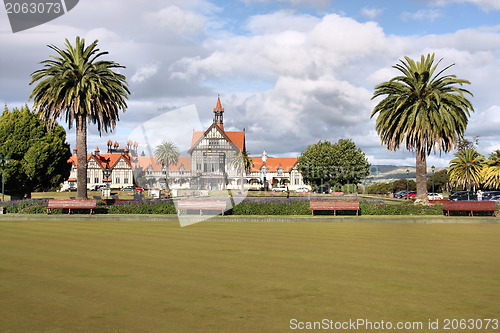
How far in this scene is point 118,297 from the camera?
313 inches

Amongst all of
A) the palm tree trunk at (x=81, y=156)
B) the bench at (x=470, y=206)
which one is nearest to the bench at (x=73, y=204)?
the palm tree trunk at (x=81, y=156)

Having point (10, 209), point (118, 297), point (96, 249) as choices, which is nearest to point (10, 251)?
point (96, 249)

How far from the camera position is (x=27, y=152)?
44.0m

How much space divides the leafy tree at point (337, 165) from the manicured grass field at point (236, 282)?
82332 mm

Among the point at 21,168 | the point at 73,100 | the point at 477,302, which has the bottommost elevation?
the point at 477,302

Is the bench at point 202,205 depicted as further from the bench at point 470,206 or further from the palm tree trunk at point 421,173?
the palm tree trunk at point 421,173

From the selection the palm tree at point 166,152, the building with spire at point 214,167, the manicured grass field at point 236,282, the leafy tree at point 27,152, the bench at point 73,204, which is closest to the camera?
the manicured grass field at point 236,282

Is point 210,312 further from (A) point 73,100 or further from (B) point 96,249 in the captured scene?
(A) point 73,100

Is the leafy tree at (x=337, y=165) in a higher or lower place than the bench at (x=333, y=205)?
higher

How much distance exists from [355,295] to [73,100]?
93.7 feet

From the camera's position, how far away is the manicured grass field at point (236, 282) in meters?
6.82

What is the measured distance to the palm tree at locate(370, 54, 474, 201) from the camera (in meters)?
Answer: 31.0

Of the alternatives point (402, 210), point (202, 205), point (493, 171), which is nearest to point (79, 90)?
point (202, 205)

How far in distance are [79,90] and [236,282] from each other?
25958mm
